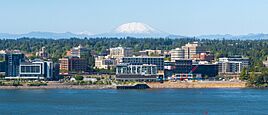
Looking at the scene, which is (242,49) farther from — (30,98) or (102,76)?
(30,98)

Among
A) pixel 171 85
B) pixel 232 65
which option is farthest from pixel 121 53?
pixel 171 85

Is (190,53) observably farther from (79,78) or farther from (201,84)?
(201,84)

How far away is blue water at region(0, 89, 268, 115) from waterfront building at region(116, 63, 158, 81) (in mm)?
16134

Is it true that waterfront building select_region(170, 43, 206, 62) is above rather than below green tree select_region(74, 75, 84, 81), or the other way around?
above

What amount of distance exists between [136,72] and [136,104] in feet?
89.6


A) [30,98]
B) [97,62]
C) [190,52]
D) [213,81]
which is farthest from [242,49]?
[30,98]

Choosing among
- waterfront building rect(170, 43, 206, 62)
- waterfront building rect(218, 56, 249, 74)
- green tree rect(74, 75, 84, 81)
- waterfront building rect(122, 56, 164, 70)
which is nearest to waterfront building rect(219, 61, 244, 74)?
waterfront building rect(218, 56, 249, 74)

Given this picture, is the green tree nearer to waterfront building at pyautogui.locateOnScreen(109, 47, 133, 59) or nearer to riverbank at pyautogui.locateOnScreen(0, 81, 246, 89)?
riverbank at pyautogui.locateOnScreen(0, 81, 246, 89)

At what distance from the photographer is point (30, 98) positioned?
156 ft

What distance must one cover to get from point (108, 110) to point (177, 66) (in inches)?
1319

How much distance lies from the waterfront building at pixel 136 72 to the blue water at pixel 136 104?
16134mm

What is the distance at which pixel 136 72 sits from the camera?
69.1 metres

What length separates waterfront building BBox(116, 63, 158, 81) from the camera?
6706 centimetres

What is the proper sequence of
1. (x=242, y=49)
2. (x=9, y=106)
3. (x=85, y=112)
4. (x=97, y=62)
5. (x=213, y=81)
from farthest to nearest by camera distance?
(x=242, y=49)
(x=97, y=62)
(x=213, y=81)
(x=9, y=106)
(x=85, y=112)
